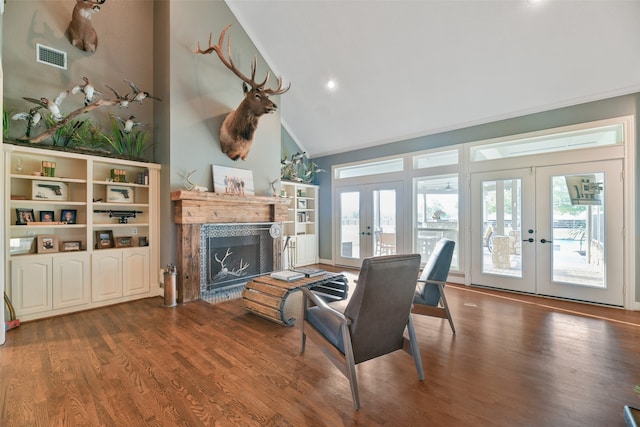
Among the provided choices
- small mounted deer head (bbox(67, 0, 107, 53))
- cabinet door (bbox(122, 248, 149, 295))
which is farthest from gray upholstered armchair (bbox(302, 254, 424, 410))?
small mounted deer head (bbox(67, 0, 107, 53))

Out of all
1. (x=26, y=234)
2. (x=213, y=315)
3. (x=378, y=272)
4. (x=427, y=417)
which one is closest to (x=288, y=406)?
(x=427, y=417)

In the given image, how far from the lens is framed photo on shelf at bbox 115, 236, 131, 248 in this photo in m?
4.17

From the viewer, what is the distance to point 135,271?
422 centimetres

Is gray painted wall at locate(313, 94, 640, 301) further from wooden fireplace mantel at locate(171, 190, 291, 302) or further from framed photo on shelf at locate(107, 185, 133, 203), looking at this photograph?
framed photo on shelf at locate(107, 185, 133, 203)

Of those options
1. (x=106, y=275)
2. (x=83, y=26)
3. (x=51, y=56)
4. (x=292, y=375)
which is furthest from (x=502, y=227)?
(x=51, y=56)

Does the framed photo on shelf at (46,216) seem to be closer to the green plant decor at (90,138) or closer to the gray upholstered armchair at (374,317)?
the green plant decor at (90,138)

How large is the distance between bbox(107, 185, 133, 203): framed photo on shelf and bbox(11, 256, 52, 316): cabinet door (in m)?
1.06

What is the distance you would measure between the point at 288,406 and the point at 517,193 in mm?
4787

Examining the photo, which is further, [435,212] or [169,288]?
[435,212]

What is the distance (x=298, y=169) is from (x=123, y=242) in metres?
4.24

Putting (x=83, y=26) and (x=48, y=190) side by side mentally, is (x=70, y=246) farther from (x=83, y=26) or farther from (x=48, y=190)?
(x=83, y=26)

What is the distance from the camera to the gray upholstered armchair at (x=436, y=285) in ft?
9.89

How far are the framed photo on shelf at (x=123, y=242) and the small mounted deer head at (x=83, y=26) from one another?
2807mm

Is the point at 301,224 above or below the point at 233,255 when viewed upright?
above
